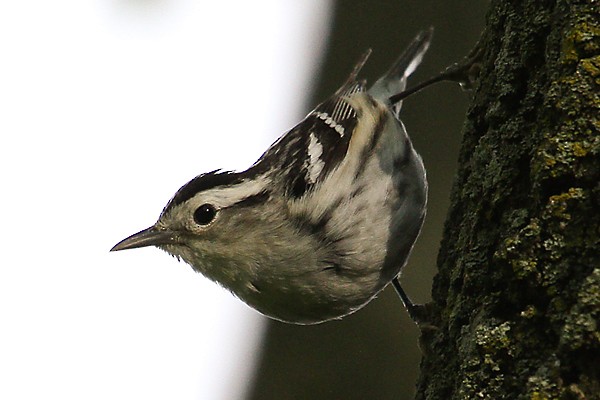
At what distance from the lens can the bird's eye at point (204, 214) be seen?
12.0 feet

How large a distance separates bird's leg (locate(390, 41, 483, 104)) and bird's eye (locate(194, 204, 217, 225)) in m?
1.09

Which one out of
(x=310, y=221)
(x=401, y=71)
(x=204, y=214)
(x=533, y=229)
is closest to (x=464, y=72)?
(x=401, y=71)

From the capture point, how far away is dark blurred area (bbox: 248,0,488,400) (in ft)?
12.1

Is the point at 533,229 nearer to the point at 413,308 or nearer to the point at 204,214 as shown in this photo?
the point at 413,308

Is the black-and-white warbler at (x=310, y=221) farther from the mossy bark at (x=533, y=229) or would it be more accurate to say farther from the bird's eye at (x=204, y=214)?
the mossy bark at (x=533, y=229)

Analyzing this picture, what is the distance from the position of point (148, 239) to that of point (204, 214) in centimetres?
26

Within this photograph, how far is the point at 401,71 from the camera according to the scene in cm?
426

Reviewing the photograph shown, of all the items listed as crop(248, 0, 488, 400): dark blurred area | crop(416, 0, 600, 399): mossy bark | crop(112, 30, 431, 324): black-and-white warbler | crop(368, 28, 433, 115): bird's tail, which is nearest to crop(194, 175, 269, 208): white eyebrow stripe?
crop(112, 30, 431, 324): black-and-white warbler

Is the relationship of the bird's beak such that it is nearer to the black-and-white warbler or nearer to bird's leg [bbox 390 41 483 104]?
the black-and-white warbler

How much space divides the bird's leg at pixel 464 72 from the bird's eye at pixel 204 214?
1086 mm

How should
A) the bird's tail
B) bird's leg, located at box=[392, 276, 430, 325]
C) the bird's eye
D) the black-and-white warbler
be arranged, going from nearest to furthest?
1. bird's leg, located at box=[392, 276, 430, 325]
2. the black-and-white warbler
3. the bird's eye
4. the bird's tail

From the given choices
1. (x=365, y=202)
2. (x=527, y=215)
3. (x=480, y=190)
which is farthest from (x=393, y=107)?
(x=527, y=215)

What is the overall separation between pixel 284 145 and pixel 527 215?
6.45 feet

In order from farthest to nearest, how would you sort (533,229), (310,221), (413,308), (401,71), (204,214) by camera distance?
(401,71) < (204,214) < (310,221) < (413,308) < (533,229)
